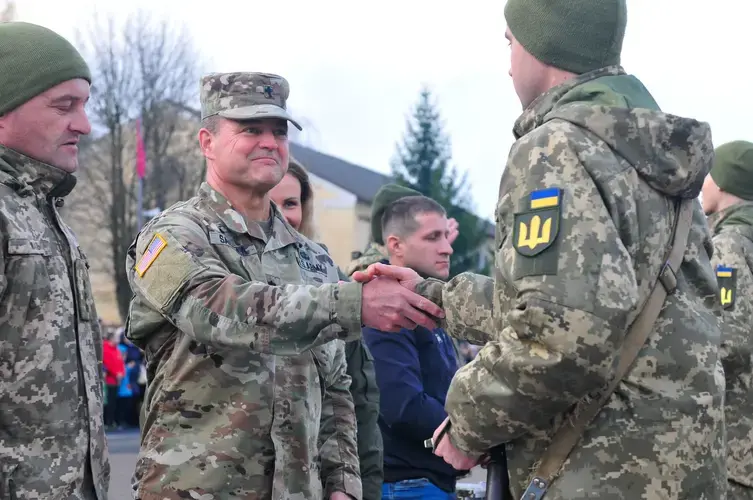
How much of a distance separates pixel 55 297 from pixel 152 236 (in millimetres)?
429

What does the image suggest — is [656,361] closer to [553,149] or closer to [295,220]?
[553,149]

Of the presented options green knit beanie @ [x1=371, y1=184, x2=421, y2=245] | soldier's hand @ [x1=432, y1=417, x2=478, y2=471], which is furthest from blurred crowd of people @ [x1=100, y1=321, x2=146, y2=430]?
soldier's hand @ [x1=432, y1=417, x2=478, y2=471]

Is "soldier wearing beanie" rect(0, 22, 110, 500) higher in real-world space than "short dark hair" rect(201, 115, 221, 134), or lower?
lower

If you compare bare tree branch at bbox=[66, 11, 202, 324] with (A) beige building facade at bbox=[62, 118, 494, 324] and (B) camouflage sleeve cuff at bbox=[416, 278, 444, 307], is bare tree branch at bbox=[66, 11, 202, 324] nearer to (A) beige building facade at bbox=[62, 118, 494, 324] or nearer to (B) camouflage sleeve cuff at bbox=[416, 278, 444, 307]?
(A) beige building facade at bbox=[62, 118, 494, 324]

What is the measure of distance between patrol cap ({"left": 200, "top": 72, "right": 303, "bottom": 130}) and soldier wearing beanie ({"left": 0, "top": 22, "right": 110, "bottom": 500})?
1.72 feet

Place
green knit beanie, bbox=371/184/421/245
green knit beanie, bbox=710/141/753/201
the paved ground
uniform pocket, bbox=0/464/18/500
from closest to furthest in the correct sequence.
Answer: uniform pocket, bbox=0/464/18/500, green knit beanie, bbox=710/141/753/201, green knit beanie, bbox=371/184/421/245, the paved ground

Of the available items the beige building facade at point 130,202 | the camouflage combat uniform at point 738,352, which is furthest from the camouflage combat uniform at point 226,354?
the beige building facade at point 130,202

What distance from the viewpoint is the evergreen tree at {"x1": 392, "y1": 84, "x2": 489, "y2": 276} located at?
46.1 m

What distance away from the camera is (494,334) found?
10.1 feet

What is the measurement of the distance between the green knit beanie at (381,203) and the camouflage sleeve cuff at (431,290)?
305 centimetres

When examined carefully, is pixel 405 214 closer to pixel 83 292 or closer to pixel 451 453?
pixel 83 292

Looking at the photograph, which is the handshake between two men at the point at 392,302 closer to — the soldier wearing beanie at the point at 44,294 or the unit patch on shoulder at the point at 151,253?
the unit patch on shoulder at the point at 151,253

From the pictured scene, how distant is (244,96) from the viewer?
3996mm

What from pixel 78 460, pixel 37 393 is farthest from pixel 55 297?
pixel 78 460
